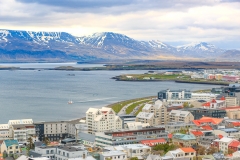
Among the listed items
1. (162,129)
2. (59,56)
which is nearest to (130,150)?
(162,129)

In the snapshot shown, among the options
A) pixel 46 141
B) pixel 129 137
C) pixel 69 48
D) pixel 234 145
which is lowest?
pixel 46 141

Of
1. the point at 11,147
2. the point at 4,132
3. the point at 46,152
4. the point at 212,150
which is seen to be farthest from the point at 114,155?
the point at 4,132

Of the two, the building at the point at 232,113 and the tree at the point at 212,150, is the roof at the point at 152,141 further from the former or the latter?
the building at the point at 232,113

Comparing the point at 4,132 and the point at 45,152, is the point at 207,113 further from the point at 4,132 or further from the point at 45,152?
the point at 45,152

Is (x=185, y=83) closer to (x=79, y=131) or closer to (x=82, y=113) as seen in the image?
(x=82, y=113)

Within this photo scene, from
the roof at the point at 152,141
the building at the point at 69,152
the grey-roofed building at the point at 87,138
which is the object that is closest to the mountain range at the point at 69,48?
the grey-roofed building at the point at 87,138

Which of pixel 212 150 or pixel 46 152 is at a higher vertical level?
pixel 46 152

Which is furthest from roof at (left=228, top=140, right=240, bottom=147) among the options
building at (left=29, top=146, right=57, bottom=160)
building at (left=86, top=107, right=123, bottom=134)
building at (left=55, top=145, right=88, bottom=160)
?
building at (left=29, top=146, right=57, bottom=160)
